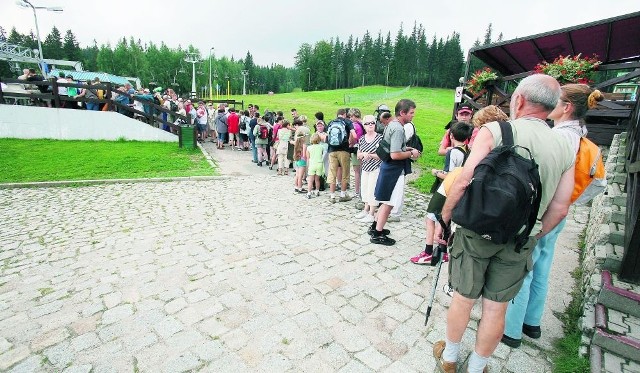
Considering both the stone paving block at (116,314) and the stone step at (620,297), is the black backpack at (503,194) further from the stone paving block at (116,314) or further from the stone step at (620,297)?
the stone paving block at (116,314)

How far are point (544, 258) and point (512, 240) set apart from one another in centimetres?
101

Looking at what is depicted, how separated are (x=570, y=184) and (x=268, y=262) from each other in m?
3.40

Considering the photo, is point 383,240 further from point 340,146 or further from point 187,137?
point 187,137

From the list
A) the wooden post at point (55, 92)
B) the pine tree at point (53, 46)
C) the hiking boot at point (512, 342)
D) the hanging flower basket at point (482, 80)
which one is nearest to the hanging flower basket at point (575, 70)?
the hanging flower basket at point (482, 80)

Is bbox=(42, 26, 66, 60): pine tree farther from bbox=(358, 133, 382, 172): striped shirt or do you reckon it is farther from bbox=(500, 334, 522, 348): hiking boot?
bbox=(500, 334, 522, 348): hiking boot

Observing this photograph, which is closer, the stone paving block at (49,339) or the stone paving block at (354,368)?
the stone paving block at (354,368)

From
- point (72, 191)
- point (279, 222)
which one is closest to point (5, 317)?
point (279, 222)

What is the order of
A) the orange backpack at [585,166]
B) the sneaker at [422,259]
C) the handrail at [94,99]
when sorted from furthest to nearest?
1. the handrail at [94,99]
2. the sneaker at [422,259]
3. the orange backpack at [585,166]

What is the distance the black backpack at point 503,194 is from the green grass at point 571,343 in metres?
1.45

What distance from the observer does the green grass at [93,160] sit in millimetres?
9266

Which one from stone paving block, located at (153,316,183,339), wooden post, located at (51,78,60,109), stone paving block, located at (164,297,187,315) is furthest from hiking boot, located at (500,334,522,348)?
Answer: wooden post, located at (51,78,60,109)

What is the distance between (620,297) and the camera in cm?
275

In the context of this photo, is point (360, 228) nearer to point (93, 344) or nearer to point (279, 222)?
point (279, 222)

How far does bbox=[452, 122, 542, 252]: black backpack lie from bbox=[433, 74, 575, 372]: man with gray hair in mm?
119
